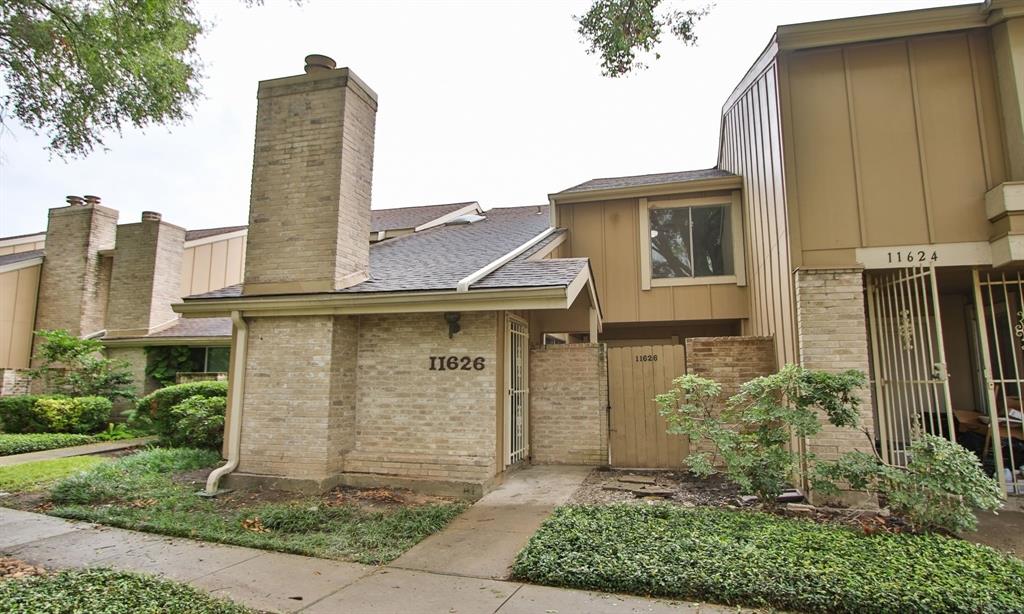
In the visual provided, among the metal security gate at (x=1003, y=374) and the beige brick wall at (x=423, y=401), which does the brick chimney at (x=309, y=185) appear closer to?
the beige brick wall at (x=423, y=401)

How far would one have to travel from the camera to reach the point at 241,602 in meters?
3.78

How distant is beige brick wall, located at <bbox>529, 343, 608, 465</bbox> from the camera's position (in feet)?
27.7

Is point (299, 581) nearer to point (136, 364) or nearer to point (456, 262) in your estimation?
point (456, 262)

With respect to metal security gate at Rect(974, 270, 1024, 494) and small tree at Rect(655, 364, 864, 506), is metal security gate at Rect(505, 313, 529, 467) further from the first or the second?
metal security gate at Rect(974, 270, 1024, 494)

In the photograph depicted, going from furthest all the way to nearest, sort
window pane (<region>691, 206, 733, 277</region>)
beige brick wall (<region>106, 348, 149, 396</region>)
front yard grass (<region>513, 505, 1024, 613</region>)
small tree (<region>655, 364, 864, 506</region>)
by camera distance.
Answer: beige brick wall (<region>106, 348, 149, 396</region>) → window pane (<region>691, 206, 733, 277</region>) → small tree (<region>655, 364, 864, 506</region>) → front yard grass (<region>513, 505, 1024, 613</region>)

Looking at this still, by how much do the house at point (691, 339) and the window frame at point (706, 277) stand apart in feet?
1.05

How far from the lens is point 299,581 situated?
417cm

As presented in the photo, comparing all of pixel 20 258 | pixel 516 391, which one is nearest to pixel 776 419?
pixel 516 391

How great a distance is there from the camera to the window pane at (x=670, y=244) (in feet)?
34.2

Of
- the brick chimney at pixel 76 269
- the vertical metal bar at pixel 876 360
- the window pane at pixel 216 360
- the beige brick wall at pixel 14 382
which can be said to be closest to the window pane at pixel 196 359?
the window pane at pixel 216 360

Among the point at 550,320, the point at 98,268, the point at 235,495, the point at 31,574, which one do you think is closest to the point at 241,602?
the point at 31,574

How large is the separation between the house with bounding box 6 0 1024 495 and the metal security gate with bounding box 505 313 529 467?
2.2 inches

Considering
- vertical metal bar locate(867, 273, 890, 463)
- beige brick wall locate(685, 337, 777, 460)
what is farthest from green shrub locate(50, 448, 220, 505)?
vertical metal bar locate(867, 273, 890, 463)

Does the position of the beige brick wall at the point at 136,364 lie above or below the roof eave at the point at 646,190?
below
